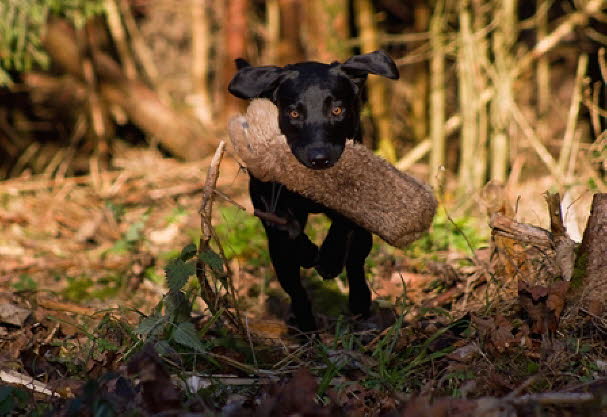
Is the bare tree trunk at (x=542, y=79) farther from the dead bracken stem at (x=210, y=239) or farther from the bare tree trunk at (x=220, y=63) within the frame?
the dead bracken stem at (x=210, y=239)

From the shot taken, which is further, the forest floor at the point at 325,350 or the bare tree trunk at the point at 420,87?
the bare tree trunk at the point at 420,87

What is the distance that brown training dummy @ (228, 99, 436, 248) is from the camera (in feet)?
9.55

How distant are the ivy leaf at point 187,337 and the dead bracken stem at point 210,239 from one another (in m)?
0.15

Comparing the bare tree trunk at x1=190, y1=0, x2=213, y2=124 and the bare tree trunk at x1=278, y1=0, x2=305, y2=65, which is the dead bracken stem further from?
the bare tree trunk at x1=190, y1=0, x2=213, y2=124

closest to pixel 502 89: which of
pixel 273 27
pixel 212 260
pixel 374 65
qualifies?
pixel 273 27

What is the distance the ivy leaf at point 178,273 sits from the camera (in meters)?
2.65

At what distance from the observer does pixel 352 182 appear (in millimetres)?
2973

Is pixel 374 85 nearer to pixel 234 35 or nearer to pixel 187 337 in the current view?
pixel 234 35

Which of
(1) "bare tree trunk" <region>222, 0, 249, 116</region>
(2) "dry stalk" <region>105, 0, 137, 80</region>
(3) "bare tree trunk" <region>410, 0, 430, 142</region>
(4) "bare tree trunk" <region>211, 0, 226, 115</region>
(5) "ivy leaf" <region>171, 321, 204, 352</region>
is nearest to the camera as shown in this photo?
(5) "ivy leaf" <region>171, 321, 204, 352</region>

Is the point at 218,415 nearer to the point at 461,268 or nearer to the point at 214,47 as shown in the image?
the point at 461,268

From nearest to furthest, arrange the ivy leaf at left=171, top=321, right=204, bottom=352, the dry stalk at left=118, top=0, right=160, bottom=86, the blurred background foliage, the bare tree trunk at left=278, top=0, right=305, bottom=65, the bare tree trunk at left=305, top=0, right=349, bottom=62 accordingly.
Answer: the ivy leaf at left=171, top=321, right=204, bottom=352
the blurred background foliage
the bare tree trunk at left=305, top=0, right=349, bottom=62
the bare tree trunk at left=278, top=0, right=305, bottom=65
the dry stalk at left=118, top=0, right=160, bottom=86

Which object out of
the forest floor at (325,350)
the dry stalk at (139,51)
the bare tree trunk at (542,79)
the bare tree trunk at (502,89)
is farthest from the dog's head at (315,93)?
the dry stalk at (139,51)

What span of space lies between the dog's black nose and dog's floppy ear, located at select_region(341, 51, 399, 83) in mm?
512

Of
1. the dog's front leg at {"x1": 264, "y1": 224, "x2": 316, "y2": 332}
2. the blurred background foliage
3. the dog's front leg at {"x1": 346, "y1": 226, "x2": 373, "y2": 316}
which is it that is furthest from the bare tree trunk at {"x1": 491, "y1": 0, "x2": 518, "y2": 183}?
the dog's front leg at {"x1": 264, "y1": 224, "x2": 316, "y2": 332}
